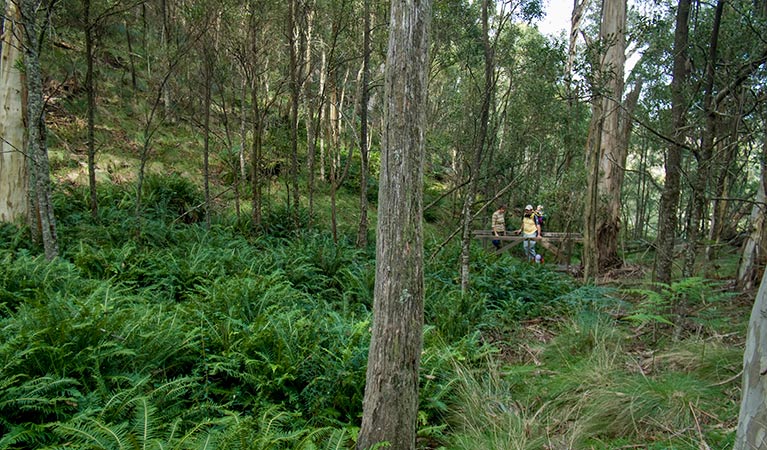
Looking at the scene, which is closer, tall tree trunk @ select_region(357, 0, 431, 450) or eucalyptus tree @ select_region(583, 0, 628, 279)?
tall tree trunk @ select_region(357, 0, 431, 450)

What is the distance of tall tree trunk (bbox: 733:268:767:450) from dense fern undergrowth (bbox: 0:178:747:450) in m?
1.07

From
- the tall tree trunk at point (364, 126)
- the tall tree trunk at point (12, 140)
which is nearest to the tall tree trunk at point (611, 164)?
the tall tree trunk at point (364, 126)

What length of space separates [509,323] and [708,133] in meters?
3.54

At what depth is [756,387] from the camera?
6.61ft

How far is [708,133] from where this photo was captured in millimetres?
Answer: 5055

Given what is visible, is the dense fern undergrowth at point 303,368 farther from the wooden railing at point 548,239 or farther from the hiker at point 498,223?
the hiker at point 498,223

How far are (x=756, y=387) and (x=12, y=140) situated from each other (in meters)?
11.1

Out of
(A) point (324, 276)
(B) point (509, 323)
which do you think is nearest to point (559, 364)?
(B) point (509, 323)

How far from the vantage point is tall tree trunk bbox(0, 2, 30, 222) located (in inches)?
339

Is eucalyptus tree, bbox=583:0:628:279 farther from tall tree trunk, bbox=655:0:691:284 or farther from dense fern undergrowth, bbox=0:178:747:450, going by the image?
dense fern undergrowth, bbox=0:178:747:450

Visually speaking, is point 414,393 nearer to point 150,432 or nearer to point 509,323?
point 150,432

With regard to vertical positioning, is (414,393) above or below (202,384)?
above

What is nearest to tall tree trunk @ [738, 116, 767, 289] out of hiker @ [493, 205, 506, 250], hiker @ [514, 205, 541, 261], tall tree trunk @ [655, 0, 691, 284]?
tall tree trunk @ [655, 0, 691, 284]

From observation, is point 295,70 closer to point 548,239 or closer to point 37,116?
point 37,116
